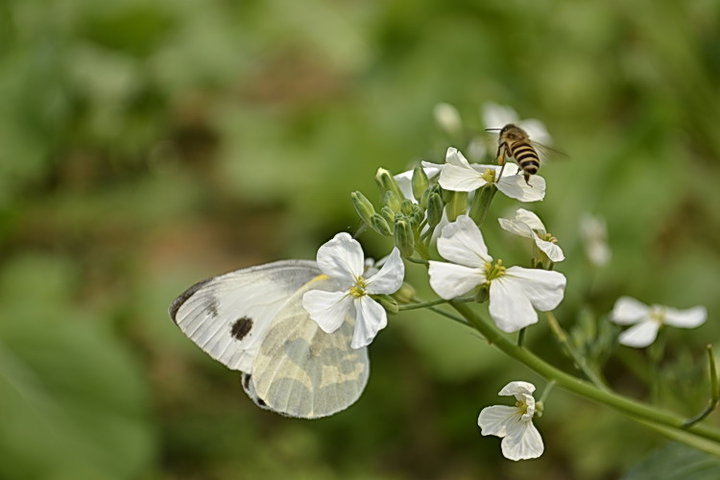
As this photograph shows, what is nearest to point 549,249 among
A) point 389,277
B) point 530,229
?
point 530,229

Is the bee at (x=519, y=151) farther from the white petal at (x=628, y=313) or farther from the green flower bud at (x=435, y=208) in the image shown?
the white petal at (x=628, y=313)

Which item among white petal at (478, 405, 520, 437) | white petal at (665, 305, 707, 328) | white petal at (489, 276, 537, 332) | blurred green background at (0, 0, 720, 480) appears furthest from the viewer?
blurred green background at (0, 0, 720, 480)

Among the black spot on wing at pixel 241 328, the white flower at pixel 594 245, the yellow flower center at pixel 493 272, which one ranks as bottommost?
the yellow flower center at pixel 493 272

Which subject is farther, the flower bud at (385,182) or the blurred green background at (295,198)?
the blurred green background at (295,198)

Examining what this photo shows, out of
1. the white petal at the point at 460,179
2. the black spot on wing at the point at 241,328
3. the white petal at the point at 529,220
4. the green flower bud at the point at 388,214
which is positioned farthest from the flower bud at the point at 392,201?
the black spot on wing at the point at 241,328

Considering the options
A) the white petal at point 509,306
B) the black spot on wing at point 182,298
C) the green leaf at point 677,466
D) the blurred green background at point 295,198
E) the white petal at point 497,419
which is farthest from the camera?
the blurred green background at point 295,198

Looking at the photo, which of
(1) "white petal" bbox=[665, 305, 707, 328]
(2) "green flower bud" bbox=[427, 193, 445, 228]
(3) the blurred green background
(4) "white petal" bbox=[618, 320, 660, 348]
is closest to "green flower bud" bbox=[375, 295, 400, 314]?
(2) "green flower bud" bbox=[427, 193, 445, 228]

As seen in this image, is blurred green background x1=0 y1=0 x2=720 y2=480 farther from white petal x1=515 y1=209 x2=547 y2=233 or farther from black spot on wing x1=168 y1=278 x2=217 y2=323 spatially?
black spot on wing x1=168 y1=278 x2=217 y2=323

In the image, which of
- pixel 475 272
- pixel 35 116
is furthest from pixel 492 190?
pixel 35 116
